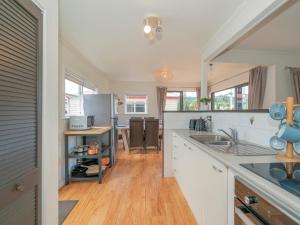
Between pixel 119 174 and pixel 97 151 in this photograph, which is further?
pixel 119 174

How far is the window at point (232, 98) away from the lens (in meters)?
3.95

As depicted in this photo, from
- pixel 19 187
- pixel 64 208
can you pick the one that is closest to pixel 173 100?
pixel 64 208

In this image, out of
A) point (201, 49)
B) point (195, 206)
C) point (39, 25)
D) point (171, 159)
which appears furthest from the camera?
point (201, 49)

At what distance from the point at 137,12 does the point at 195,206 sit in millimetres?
2293

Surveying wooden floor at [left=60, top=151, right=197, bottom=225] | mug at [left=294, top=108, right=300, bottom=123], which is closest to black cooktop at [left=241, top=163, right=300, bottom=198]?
mug at [left=294, top=108, right=300, bottom=123]

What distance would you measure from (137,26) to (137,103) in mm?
4848

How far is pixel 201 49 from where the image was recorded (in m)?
3.47

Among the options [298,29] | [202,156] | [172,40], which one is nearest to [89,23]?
[172,40]

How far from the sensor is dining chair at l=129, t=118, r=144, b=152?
4.97 metres

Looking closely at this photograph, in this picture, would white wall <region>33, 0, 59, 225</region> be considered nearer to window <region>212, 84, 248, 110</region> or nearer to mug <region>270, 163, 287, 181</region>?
mug <region>270, 163, 287, 181</region>

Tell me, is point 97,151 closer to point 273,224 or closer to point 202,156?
point 202,156

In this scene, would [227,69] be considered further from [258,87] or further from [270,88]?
[270,88]

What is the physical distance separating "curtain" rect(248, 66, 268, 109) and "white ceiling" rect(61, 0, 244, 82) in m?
1.18

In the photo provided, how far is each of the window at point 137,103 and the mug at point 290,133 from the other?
6.28 meters
